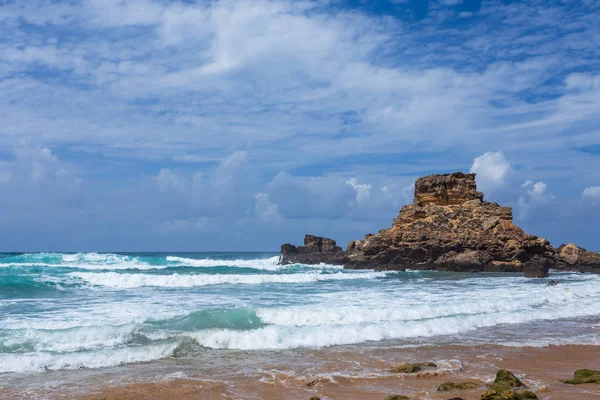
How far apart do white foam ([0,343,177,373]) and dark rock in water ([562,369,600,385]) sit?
712 centimetres

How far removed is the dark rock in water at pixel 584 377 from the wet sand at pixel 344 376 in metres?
0.20

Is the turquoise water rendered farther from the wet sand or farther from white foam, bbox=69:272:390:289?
white foam, bbox=69:272:390:289

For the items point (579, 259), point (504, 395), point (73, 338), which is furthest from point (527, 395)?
point (579, 259)

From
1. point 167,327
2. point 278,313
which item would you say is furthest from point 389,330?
point 167,327

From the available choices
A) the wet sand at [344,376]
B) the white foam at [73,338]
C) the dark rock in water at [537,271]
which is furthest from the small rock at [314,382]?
the dark rock in water at [537,271]

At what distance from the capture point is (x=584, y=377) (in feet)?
24.8

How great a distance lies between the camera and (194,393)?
23.7ft

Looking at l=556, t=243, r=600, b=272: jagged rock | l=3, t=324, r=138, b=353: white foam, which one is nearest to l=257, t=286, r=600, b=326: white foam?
l=3, t=324, r=138, b=353: white foam

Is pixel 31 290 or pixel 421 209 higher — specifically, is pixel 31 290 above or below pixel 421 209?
below

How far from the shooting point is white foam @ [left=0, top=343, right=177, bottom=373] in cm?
885

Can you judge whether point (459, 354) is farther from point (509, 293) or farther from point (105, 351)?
point (509, 293)

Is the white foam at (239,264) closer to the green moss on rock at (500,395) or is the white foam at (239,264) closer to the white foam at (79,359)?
the white foam at (79,359)

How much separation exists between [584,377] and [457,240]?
29908 millimetres

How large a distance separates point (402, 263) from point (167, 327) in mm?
27992
